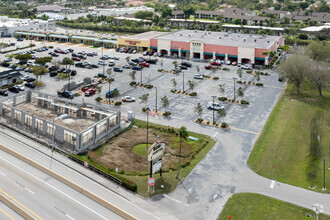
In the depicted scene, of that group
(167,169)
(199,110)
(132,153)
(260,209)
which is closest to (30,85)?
(132,153)

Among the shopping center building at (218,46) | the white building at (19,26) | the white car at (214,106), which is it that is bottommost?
the white car at (214,106)

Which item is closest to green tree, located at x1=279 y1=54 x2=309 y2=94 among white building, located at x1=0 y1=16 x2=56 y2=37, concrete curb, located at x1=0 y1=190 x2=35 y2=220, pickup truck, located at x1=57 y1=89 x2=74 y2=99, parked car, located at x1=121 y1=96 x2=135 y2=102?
parked car, located at x1=121 y1=96 x2=135 y2=102

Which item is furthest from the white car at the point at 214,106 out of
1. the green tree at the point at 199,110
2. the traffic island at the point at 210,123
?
the traffic island at the point at 210,123

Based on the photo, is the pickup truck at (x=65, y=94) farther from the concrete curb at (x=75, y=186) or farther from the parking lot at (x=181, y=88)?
the concrete curb at (x=75, y=186)

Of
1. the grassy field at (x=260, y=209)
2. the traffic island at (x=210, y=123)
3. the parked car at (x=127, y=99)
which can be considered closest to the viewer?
the grassy field at (x=260, y=209)

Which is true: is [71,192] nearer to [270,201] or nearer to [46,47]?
[270,201]

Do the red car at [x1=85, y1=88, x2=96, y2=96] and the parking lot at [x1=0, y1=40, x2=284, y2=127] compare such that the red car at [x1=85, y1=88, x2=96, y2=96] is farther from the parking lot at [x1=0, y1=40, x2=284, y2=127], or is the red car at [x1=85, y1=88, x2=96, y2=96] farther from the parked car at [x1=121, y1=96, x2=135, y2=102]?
the parked car at [x1=121, y1=96, x2=135, y2=102]
